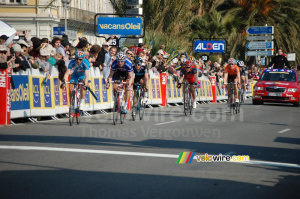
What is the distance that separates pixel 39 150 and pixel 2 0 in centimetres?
4178

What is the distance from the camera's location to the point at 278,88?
30766 mm

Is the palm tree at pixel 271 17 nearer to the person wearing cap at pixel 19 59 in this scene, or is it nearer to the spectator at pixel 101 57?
the spectator at pixel 101 57

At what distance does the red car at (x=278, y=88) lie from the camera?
101 feet

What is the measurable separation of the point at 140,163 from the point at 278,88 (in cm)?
2241

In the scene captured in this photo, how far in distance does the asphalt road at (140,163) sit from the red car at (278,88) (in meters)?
15.1

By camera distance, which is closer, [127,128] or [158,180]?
[158,180]

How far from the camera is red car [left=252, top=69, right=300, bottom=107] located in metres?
30.6

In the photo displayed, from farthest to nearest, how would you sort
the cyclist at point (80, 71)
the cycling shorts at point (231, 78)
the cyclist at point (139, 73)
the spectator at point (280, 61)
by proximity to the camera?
the spectator at point (280, 61)
the cycling shorts at point (231, 78)
the cyclist at point (139, 73)
the cyclist at point (80, 71)

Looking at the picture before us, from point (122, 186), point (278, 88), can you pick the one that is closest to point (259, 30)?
point (278, 88)

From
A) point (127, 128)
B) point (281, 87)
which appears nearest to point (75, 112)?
point (127, 128)

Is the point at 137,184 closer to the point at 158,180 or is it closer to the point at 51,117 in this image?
the point at 158,180

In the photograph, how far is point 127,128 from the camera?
15352mm

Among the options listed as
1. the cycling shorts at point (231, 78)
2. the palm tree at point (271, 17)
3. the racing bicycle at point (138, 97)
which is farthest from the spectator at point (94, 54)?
the palm tree at point (271, 17)

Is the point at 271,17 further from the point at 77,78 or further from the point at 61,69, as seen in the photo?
the point at 77,78
